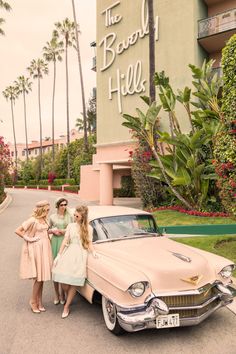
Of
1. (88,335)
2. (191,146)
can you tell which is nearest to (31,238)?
(88,335)

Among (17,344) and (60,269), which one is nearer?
(17,344)

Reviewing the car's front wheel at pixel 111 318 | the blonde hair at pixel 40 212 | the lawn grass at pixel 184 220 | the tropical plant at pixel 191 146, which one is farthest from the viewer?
the tropical plant at pixel 191 146

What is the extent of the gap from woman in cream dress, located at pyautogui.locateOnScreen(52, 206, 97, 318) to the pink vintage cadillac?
162mm

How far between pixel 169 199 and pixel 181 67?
340 inches

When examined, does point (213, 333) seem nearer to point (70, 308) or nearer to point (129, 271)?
point (129, 271)

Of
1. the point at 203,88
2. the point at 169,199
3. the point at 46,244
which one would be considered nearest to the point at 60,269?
the point at 46,244

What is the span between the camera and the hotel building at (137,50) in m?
22.1

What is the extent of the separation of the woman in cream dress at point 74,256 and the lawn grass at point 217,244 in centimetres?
516

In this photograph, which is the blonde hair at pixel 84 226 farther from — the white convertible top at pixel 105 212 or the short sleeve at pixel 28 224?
the short sleeve at pixel 28 224

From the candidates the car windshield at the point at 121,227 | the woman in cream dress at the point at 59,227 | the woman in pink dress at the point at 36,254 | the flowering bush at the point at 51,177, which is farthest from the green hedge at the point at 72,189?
the woman in pink dress at the point at 36,254

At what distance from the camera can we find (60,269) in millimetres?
5582

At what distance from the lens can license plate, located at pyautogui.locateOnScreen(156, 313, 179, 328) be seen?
4559 millimetres

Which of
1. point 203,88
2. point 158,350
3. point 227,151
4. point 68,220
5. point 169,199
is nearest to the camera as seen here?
point 158,350

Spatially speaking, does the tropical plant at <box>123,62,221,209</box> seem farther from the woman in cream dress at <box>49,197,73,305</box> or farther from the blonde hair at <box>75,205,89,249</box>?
the blonde hair at <box>75,205,89,249</box>
